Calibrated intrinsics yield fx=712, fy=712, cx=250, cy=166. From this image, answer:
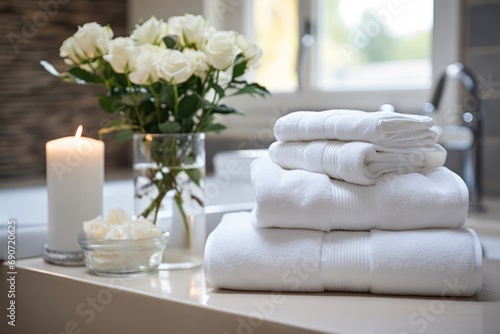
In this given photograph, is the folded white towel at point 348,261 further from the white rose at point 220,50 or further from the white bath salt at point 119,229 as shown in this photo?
the white rose at point 220,50

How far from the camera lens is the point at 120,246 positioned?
3.13ft

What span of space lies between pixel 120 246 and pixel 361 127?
1.18 ft

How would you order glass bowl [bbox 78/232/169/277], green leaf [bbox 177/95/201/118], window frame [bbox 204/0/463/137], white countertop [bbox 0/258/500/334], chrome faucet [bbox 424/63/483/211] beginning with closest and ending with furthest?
white countertop [bbox 0/258/500/334] → glass bowl [bbox 78/232/169/277] → green leaf [bbox 177/95/201/118] → chrome faucet [bbox 424/63/483/211] → window frame [bbox 204/0/463/137]

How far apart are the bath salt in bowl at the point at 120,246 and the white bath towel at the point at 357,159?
22 cm

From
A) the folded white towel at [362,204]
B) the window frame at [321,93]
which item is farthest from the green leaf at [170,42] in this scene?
the window frame at [321,93]

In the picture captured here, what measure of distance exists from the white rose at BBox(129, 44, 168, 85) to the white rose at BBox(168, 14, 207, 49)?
0.24 feet

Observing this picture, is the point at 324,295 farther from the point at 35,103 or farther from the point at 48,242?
the point at 35,103

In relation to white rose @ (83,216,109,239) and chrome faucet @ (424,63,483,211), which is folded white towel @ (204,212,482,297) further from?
chrome faucet @ (424,63,483,211)

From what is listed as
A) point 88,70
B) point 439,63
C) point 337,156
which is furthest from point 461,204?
point 439,63

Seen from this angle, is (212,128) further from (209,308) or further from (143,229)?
(209,308)

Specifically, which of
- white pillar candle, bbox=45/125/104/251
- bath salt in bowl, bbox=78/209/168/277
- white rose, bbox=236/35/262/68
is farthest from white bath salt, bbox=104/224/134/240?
white rose, bbox=236/35/262/68

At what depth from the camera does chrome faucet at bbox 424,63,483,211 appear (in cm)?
162

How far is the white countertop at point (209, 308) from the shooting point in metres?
0.73

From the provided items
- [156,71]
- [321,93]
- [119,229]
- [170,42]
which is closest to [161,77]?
[156,71]
